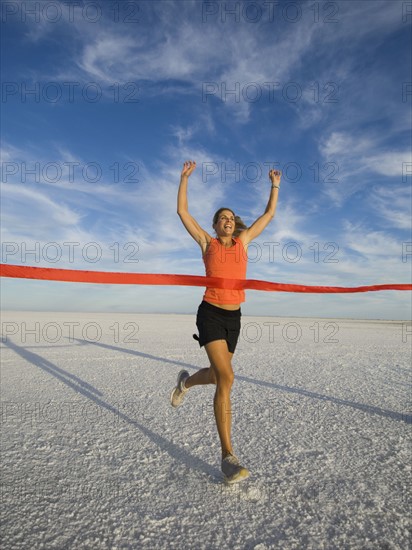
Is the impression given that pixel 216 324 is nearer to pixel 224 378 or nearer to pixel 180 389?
pixel 224 378

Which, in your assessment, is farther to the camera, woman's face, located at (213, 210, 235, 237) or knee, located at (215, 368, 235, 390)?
woman's face, located at (213, 210, 235, 237)

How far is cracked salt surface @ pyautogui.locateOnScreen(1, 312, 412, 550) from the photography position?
8.27ft

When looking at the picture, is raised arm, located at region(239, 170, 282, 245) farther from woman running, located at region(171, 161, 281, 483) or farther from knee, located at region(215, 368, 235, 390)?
knee, located at region(215, 368, 235, 390)

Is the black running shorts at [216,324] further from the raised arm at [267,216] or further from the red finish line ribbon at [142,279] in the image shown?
the raised arm at [267,216]

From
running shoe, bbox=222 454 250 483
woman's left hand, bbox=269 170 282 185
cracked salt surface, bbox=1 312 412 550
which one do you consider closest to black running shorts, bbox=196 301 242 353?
running shoe, bbox=222 454 250 483

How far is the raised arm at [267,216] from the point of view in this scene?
388 centimetres

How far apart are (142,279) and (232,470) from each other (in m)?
1.85

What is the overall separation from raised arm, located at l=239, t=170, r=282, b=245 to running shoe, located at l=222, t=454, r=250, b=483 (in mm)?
1940

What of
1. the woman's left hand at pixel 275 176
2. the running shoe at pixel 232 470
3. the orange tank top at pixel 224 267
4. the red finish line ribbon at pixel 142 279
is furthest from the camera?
the woman's left hand at pixel 275 176

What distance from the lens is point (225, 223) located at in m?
3.76

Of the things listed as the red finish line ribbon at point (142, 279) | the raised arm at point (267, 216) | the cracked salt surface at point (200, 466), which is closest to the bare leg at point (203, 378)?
the cracked salt surface at point (200, 466)

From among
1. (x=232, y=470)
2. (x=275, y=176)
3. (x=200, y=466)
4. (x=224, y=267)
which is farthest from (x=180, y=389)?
(x=275, y=176)

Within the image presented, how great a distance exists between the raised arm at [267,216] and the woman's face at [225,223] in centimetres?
15

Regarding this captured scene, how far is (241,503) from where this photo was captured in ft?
9.41
